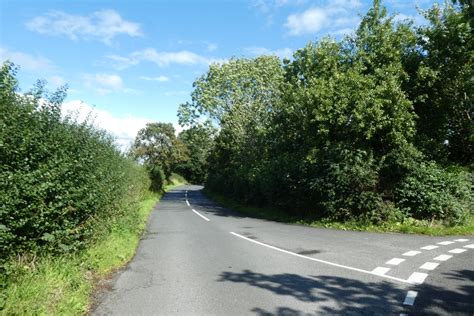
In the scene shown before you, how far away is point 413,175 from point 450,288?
1085cm

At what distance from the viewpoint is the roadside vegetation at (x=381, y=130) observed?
17.3 m

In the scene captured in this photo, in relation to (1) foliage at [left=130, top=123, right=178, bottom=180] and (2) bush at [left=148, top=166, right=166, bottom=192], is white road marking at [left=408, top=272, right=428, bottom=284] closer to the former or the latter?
(2) bush at [left=148, top=166, right=166, bottom=192]

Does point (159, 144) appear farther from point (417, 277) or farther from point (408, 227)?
point (417, 277)

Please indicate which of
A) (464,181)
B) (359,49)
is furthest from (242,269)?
(359,49)

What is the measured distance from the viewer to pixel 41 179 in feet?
23.4

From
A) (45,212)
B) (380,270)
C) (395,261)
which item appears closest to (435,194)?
(395,261)

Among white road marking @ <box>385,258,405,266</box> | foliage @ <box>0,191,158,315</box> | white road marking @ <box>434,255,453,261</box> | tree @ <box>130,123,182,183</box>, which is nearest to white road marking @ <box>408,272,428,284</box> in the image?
white road marking @ <box>385,258,405,266</box>

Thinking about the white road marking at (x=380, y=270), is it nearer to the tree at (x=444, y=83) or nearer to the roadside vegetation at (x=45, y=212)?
the roadside vegetation at (x=45, y=212)

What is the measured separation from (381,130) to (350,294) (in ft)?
40.4

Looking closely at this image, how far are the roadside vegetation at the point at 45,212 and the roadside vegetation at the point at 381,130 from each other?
37.5 ft

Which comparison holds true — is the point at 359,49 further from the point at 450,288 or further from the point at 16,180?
the point at 16,180

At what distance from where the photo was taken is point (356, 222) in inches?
695

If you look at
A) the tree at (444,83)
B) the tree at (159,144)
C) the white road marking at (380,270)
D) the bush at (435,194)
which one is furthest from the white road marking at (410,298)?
the tree at (159,144)

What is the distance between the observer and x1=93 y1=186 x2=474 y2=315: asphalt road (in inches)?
264
